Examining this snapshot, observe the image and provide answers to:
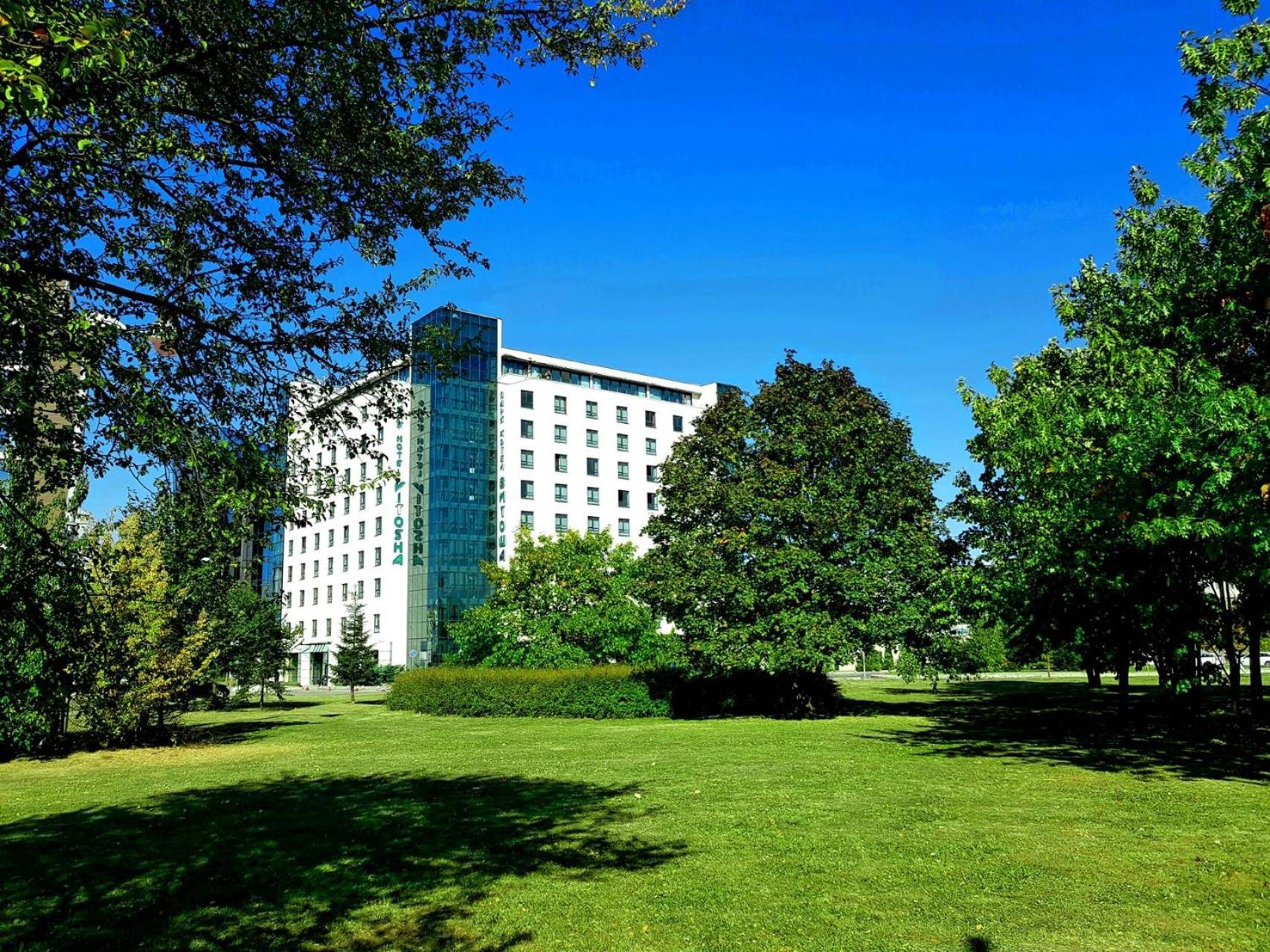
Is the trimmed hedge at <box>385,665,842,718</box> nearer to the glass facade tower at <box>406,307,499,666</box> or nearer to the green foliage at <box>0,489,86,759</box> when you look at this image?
the green foliage at <box>0,489,86,759</box>

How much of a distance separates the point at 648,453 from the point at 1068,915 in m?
82.8

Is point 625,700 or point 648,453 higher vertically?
point 648,453

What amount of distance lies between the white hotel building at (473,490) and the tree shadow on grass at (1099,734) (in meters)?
43.6

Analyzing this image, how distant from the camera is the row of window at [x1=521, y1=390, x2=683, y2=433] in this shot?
83.2 meters

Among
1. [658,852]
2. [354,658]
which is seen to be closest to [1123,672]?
[658,852]

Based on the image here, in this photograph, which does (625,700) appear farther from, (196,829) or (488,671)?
(196,829)

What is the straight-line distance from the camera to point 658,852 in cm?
1068

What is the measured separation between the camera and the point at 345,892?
9.07 m

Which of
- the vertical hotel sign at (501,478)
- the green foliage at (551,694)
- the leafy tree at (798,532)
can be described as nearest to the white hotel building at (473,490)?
the vertical hotel sign at (501,478)

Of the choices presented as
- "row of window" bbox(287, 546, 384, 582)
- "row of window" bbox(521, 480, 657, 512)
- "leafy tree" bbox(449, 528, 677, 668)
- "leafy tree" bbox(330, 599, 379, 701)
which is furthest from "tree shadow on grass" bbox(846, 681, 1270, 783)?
"row of window" bbox(287, 546, 384, 582)

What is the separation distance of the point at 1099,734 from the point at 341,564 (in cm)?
7574

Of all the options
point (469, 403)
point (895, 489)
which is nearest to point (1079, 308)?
point (895, 489)

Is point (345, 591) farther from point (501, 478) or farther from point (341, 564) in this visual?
point (501, 478)

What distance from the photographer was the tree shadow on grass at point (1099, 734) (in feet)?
59.8
